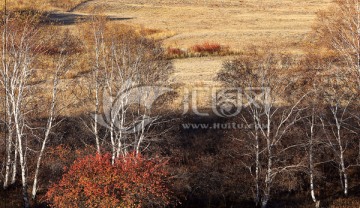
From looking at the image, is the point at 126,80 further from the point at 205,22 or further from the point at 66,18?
the point at 205,22

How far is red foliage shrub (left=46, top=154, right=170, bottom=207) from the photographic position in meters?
22.7

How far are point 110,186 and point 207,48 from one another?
3690 centimetres

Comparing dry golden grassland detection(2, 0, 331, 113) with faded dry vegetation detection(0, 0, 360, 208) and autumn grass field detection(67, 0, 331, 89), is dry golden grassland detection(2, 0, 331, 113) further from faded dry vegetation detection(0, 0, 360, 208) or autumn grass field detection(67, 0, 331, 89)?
faded dry vegetation detection(0, 0, 360, 208)

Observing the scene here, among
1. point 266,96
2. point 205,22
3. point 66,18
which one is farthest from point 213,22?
point 266,96

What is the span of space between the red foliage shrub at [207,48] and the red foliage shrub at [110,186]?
3493 cm

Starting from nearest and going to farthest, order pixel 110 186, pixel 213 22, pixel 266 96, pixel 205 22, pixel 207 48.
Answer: pixel 110 186 → pixel 266 96 → pixel 207 48 → pixel 213 22 → pixel 205 22

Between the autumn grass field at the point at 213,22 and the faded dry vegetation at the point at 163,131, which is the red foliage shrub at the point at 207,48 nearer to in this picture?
the autumn grass field at the point at 213,22

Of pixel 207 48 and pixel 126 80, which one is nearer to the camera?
pixel 126 80

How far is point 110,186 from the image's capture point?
23.1m

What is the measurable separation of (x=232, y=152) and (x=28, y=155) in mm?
14814

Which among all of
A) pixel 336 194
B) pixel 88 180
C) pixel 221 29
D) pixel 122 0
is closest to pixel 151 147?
pixel 88 180

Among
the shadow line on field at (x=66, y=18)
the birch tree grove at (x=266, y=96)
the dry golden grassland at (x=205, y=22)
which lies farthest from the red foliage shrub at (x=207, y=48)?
the birch tree grove at (x=266, y=96)

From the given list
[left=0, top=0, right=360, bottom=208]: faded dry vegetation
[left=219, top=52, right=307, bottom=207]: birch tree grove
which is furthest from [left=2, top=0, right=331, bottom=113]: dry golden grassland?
[left=219, top=52, right=307, bottom=207]: birch tree grove

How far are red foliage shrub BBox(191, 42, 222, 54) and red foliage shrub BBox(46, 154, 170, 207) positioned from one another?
34.9m
